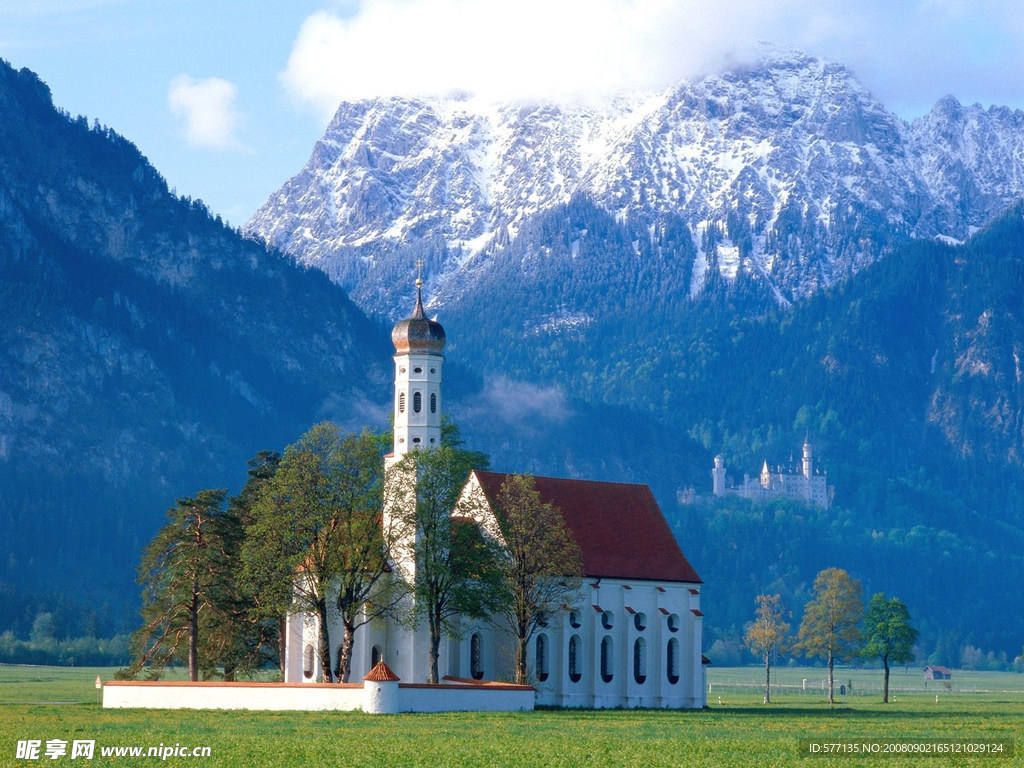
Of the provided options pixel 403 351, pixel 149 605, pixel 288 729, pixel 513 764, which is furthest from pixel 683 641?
pixel 513 764

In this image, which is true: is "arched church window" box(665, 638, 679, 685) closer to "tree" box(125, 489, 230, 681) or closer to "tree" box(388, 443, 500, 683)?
"tree" box(388, 443, 500, 683)

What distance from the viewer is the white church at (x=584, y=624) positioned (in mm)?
119000

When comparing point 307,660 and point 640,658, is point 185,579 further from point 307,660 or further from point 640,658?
point 640,658

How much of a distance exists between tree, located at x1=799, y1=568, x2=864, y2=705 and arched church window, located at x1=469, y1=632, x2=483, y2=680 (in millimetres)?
35351

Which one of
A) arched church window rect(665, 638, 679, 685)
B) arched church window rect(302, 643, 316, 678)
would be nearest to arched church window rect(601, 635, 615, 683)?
arched church window rect(665, 638, 679, 685)

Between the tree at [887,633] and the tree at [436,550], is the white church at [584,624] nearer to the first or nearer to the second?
the tree at [436,550]

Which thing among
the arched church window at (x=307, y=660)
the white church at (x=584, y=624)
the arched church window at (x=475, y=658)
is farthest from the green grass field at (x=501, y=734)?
the arched church window at (x=307, y=660)

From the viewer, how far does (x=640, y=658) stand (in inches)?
4973

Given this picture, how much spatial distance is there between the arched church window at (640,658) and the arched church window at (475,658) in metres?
11.3

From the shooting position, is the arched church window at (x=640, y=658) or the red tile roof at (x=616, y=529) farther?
the arched church window at (x=640, y=658)

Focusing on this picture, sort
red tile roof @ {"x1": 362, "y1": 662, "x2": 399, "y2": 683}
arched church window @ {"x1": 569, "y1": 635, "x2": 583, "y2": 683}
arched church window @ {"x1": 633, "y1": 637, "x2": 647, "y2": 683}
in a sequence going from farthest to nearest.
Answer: arched church window @ {"x1": 633, "y1": 637, "x2": 647, "y2": 683}, arched church window @ {"x1": 569, "y1": 635, "x2": 583, "y2": 683}, red tile roof @ {"x1": 362, "y1": 662, "x2": 399, "y2": 683}

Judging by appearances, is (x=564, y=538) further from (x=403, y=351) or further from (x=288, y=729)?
(x=288, y=729)

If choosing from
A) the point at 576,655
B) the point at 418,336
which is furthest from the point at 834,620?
the point at 418,336

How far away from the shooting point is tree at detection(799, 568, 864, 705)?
145 metres
